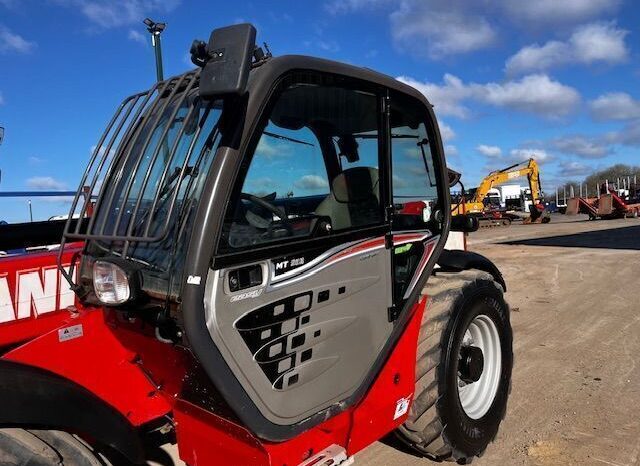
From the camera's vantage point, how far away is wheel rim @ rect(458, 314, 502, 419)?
354cm

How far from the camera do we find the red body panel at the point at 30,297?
2691 millimetres

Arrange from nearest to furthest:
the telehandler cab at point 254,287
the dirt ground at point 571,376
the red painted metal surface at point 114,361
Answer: the telehandler cab at point 254,287 → the red painted metal surface at point 114,361 → the dirt ground at point 571,376

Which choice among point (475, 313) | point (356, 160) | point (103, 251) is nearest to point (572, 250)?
point (475, 313)

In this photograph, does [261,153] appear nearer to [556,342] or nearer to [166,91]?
[166,91]

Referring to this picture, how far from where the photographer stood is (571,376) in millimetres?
4711

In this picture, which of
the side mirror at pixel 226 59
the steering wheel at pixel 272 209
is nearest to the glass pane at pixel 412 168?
the steering wheel at pixel 272 209

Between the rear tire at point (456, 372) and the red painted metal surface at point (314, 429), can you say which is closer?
the red painted metal surface at point (314, 429)

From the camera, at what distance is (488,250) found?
51.9 feet

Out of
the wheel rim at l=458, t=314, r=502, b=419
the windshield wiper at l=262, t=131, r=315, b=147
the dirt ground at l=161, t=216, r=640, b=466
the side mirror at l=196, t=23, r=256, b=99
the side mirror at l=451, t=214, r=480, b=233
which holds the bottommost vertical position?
the dirt ground at l=161, t=216, r=640, b=466

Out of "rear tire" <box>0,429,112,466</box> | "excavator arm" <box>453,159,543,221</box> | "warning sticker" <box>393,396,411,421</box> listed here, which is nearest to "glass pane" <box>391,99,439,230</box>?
"warning sticker" <box>393,396,411,421</box>

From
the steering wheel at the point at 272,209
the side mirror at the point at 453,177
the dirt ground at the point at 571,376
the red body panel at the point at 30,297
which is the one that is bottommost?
the dirt ground at the point at 571,376

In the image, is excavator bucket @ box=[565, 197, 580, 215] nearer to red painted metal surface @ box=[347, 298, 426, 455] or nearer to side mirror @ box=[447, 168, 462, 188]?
side mirror @ box=[447, 168, 462, 188]

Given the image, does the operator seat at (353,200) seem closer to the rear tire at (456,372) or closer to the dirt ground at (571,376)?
the rear tire at (456,372)

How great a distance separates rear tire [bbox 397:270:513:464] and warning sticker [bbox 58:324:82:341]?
1817 millimetres
